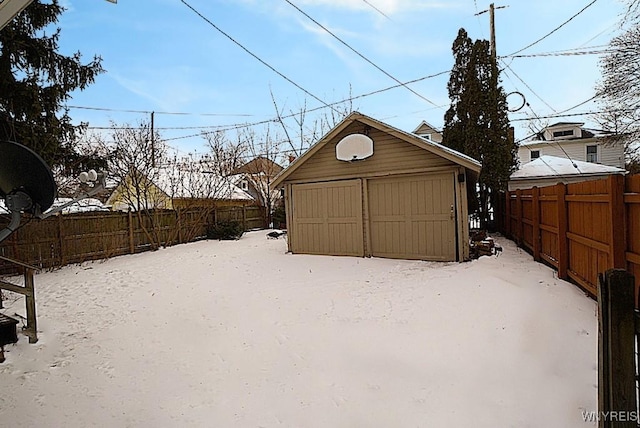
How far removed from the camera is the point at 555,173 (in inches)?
573

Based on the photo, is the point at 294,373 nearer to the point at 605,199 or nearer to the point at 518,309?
the point at 518,309

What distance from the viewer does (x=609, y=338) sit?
1815mm

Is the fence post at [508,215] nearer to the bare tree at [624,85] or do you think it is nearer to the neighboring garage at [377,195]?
the neighboring garage at [377,195]

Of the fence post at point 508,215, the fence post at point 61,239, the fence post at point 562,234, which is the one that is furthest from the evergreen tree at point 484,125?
the fence post at point 61,239

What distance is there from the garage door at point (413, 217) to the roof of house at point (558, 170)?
8.13 m

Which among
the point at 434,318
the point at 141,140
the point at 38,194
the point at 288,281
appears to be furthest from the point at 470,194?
the point at 38,194

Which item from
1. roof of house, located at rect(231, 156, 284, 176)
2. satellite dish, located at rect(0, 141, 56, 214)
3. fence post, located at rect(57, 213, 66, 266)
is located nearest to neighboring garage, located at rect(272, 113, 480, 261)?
fence post, located at rect(57, 213, 66, 266)

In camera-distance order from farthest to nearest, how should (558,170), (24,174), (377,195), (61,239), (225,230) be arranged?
(558,170)
(225,230)
(61,239)
(377,195)
(24,174)

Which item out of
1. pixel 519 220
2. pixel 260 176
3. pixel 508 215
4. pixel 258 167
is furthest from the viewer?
pixel 258 167

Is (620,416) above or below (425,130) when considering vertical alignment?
below

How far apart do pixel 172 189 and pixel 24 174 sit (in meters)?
13.8

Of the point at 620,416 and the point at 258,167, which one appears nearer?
the point at 620,416

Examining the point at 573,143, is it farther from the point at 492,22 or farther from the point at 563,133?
the point at 492,22

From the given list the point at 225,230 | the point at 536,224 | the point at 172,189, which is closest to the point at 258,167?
the point at 172,189
